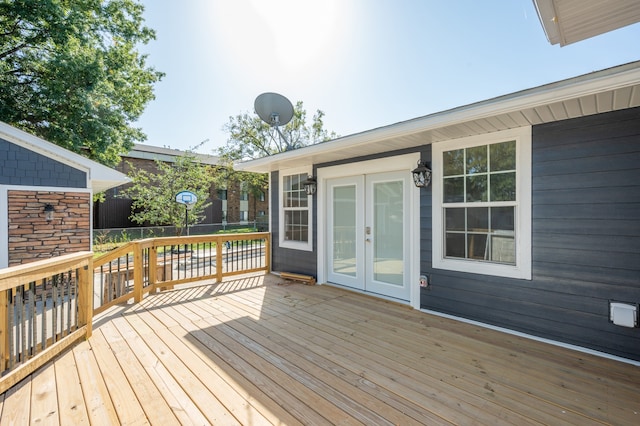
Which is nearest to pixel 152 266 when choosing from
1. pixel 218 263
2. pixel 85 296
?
pixel 218 263

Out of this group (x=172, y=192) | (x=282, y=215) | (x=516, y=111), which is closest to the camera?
(x=516, y=111)

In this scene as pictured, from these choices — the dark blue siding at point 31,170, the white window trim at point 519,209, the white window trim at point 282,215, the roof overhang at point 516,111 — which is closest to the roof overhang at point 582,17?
the roof overhang at point 516,111

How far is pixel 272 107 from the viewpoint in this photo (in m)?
6.01

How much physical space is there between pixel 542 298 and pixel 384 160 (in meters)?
2.50

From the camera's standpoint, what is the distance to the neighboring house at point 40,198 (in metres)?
4.70

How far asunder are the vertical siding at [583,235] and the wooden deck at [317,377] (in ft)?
0.89

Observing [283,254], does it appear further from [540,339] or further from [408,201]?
[540,339]

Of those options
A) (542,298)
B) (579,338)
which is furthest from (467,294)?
(579,338)

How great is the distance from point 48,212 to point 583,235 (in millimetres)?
7440

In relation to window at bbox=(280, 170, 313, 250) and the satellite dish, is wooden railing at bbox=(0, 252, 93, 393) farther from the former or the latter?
the satellite dish

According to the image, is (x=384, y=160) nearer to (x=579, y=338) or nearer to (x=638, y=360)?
(x=579, y=338)

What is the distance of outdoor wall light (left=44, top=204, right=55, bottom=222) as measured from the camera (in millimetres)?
4977

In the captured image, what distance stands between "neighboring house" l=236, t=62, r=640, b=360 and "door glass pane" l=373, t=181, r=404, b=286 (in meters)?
0.02

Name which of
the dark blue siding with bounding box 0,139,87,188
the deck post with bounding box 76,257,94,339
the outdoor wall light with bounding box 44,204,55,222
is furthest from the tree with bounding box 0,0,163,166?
the deck post with bounding box 76,257,94,339
